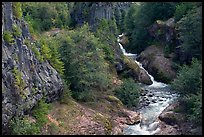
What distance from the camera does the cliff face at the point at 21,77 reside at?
28.8 metres

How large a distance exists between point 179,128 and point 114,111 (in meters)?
7.86

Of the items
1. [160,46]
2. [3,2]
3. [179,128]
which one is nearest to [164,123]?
[179,128]

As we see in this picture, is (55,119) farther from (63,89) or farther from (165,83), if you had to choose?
(165,83)

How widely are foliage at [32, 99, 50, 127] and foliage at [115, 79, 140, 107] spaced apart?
477 inches

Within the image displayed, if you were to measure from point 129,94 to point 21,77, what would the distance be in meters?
15.5

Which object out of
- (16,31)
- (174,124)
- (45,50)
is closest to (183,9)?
(174,124)

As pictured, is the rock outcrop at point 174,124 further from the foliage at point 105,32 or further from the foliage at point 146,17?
the foliage at point 146,17

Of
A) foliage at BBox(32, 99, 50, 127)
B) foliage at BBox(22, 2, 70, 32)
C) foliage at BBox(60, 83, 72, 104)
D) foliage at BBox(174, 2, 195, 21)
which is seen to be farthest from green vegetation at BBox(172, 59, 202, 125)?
foliage at BBox(22, 2, 70, 32)

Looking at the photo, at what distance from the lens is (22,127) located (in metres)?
28.3

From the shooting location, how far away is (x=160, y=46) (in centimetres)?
5966

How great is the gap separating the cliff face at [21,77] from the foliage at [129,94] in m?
8.84

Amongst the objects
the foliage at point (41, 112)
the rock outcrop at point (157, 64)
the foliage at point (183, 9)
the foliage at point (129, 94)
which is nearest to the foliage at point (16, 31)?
the foliage at point (41, 112)

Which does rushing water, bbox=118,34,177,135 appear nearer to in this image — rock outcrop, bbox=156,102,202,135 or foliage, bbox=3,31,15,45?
rock outcrop, bbox=156,102,202,135

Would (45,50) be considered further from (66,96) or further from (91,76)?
(91,76)
